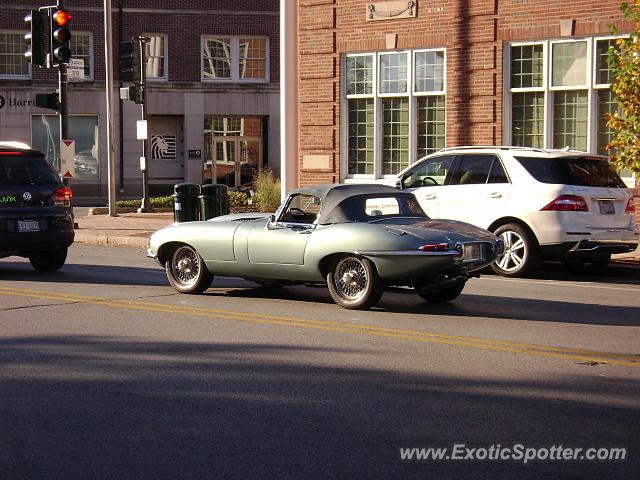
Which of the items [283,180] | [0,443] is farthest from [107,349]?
[283,180]

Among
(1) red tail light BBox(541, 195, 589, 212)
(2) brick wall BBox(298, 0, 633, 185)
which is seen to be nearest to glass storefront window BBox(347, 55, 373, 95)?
(2) brick wall BBox(298, 0, 633, 185)

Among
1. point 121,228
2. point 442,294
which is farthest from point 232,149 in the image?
point 442,294

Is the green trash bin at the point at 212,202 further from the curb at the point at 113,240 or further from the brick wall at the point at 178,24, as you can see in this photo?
the brick wall at the point at 178,24

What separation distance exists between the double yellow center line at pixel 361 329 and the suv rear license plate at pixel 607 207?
5.67 meters

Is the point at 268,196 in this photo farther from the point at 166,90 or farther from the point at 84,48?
the point at 84,48

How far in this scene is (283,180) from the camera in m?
20.9

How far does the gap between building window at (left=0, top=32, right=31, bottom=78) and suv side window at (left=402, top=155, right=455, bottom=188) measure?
2858 centimetres

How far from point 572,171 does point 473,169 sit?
154 cm

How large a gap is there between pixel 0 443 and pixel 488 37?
16.0 meters

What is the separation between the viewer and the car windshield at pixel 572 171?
13.9m

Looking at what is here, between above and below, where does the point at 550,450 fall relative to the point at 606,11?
below

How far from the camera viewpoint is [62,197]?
→ 47.8ft

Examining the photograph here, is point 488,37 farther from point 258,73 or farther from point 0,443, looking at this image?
point 258,73

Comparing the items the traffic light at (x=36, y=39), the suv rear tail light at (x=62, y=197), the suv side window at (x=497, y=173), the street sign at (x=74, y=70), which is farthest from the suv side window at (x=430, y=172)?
the street sign at (x=74, y=70)
